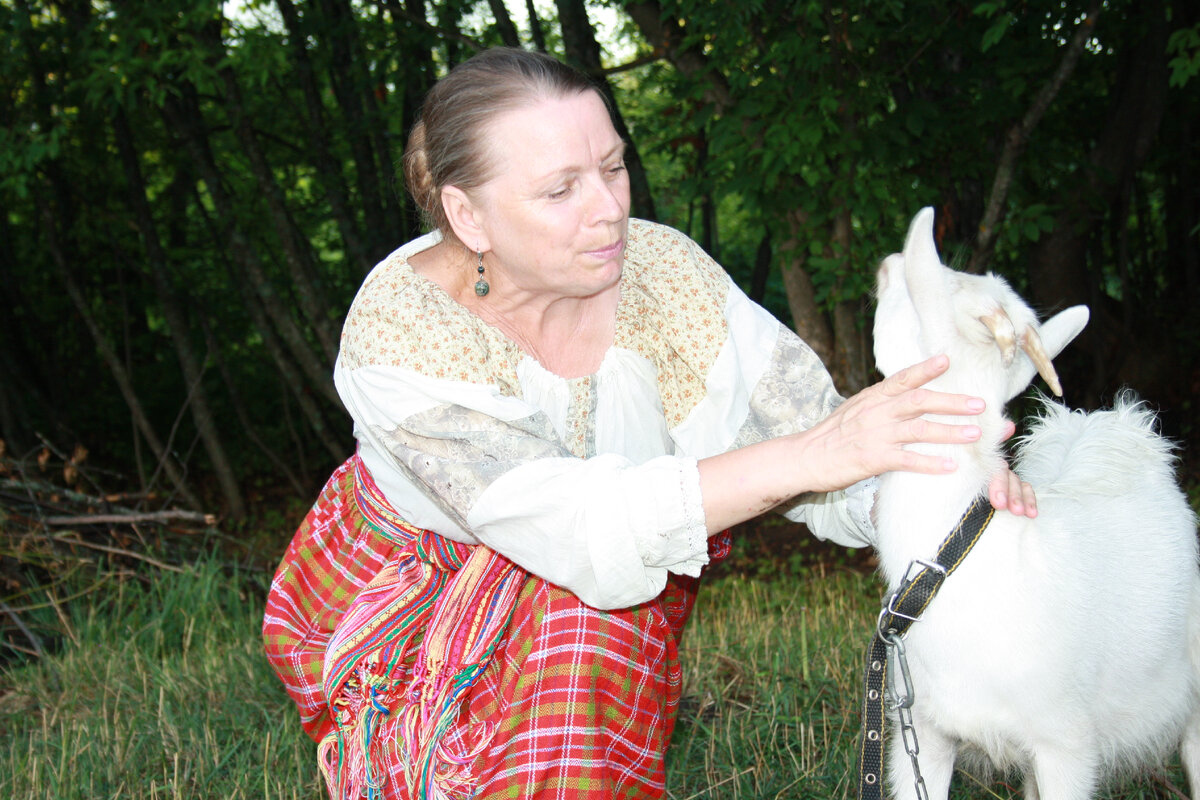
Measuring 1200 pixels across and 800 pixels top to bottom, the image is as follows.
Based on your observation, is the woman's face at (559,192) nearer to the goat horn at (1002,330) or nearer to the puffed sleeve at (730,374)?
the puffed sleeve at (730,374)

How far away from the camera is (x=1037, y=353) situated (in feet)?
5.54

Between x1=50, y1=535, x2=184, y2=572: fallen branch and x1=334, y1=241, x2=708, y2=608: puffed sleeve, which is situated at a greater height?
x1=334, y1=241, x2=708, y2=608: puffed sleeve

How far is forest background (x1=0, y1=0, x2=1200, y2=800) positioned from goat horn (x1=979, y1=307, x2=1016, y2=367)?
2.34 feet

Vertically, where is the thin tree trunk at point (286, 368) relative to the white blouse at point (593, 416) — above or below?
below

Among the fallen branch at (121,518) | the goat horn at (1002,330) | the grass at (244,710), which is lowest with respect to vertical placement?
the grass at (244,710)

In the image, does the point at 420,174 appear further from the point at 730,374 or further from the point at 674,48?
the point at 674,48

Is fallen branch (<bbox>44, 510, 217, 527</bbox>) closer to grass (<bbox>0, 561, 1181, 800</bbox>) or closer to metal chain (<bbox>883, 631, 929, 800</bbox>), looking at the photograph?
grass (<bbox>0, 561, 1181, 800</bbox>)

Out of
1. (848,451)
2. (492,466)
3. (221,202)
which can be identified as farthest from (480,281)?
(221,202)

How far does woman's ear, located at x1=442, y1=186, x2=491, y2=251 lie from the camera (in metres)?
2.15

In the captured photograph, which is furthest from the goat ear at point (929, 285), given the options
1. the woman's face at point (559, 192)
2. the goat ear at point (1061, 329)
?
the woman's face at point (559, 192)

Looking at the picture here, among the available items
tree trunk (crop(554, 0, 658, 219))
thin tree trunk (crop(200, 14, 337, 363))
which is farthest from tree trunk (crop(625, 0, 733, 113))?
thin tree trunk (crop(200, 14, 337, 363))

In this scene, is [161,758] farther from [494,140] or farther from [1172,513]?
[1172,513]

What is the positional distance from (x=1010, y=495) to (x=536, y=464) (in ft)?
2.69

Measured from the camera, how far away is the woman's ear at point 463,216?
2.15m
